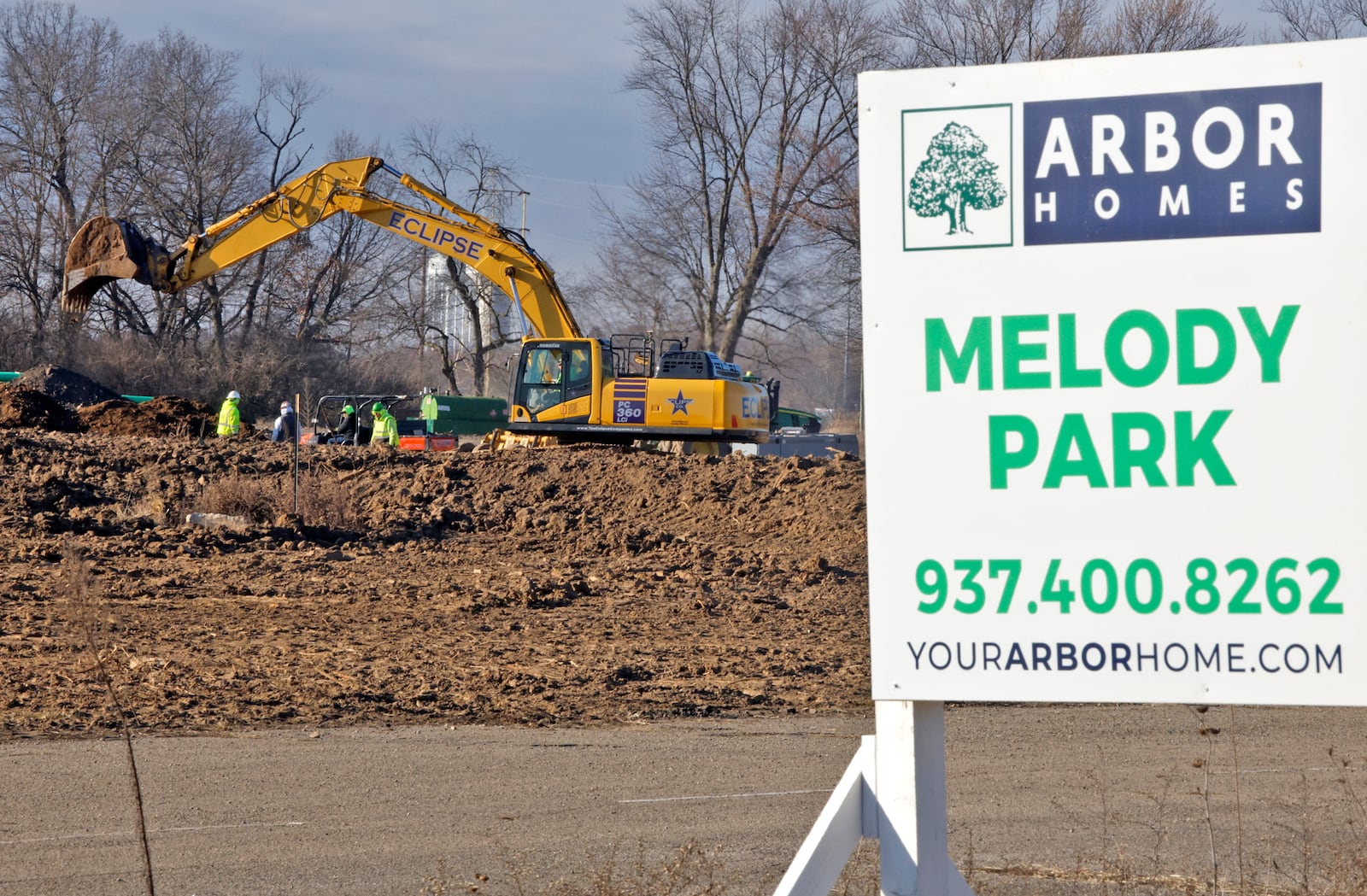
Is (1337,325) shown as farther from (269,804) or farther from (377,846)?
(269,804)

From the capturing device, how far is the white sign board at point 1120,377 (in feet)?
8.93

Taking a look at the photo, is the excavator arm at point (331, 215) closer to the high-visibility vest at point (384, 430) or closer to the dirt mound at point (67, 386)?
the high-visibility vest at point (384, 430)

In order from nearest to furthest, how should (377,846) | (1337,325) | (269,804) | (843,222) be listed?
(1337,325)
(377,846)
(269,804)
(843,222)

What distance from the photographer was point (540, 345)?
23609mm

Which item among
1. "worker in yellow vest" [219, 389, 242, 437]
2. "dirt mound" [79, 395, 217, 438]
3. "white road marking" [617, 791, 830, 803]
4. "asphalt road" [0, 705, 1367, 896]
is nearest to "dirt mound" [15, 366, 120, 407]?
"dirt mound" [79, 395, 217, 438]

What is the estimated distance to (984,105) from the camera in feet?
9.37

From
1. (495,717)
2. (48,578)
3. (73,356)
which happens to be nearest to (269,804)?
(495,717)

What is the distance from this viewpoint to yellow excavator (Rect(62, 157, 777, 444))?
23.1 metres

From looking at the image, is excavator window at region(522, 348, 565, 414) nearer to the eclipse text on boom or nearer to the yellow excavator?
the yellow excavator

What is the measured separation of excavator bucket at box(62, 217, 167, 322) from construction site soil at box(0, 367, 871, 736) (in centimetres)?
289

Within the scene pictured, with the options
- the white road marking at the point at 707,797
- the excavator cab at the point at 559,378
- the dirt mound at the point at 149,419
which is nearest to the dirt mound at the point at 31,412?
Result: the dirt mound at the point at 149,419

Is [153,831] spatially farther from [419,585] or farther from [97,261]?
[97,261]

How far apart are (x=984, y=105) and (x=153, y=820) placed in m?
5.18

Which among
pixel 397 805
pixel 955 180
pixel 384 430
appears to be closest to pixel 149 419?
pixel 384 430
